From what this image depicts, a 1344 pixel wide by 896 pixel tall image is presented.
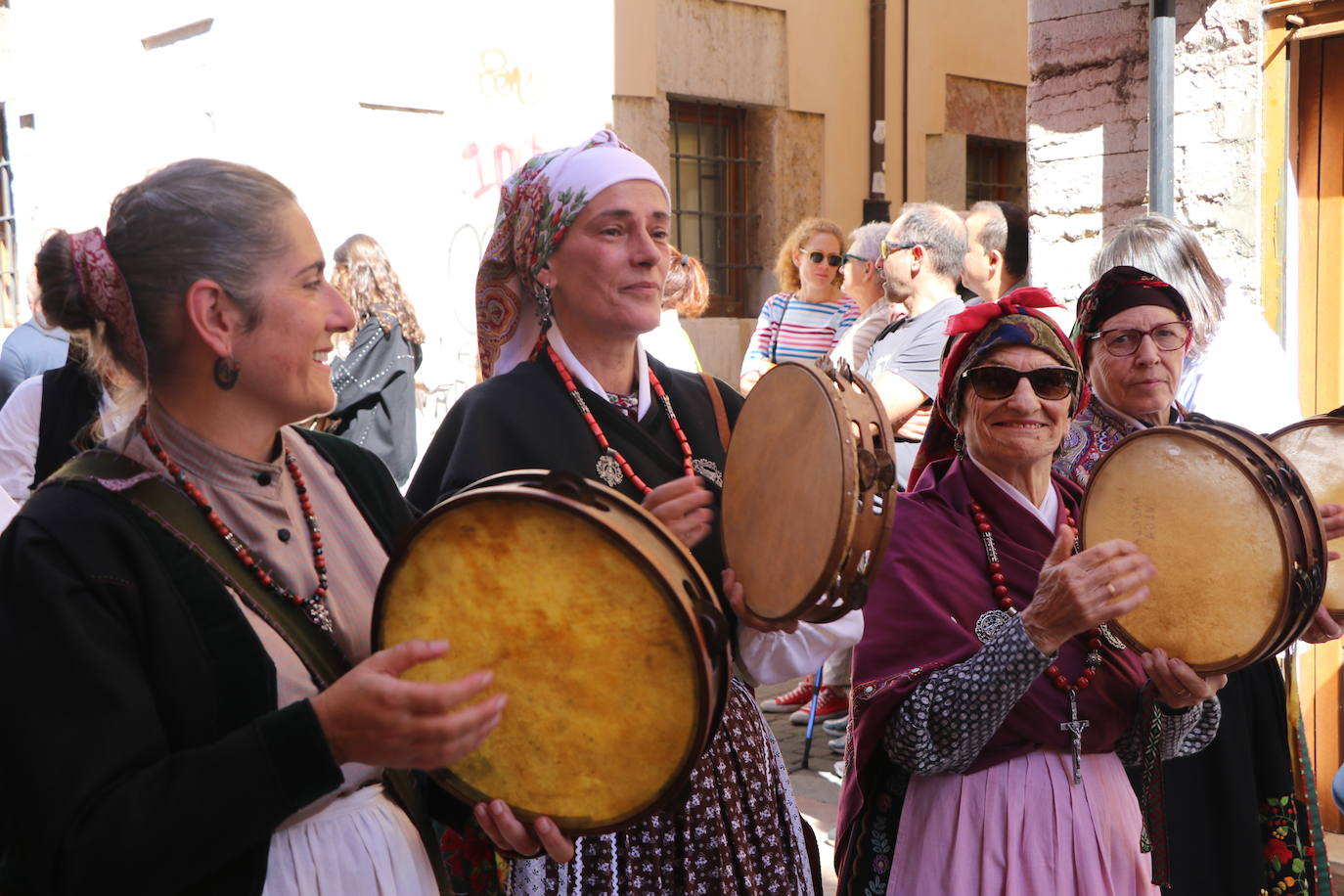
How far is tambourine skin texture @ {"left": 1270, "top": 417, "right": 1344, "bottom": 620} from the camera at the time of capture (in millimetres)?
2818

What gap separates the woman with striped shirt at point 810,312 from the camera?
7227 mm

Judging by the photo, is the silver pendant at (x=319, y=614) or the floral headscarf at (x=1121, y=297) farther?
the floral headscarf at (x=1121, y=297)

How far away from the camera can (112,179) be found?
10109mm

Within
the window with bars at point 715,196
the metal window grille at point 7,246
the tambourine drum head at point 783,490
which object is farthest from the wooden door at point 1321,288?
the metal window grille at point 7,246

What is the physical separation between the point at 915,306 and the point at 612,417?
129 inches

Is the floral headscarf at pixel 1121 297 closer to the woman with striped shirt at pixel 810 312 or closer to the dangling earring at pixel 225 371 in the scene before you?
the dangling earring at pixel 225 371

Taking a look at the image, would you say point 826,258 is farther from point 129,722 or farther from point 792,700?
point 129,722

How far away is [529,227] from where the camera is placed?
8.57 ft

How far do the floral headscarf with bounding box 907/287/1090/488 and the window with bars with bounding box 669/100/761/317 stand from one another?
8.60 metres

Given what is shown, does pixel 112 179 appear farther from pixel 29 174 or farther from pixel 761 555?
pixel 761 555

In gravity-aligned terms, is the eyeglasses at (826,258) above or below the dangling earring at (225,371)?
above

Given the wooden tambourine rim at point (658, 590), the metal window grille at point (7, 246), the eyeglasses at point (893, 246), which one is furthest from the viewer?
the metal window grille at point (7, 246)

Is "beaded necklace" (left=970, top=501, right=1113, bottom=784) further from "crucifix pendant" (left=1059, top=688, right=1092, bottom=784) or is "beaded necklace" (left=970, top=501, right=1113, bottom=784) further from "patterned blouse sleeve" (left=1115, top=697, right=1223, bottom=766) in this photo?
"patterned blouse sleeve" (left=1115, top=697, right=1223, bottom=766)

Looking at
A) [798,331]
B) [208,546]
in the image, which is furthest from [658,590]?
[798,331]
